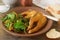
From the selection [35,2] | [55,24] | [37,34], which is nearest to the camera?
[37,34]

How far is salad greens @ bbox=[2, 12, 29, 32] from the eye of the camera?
720 millimetres

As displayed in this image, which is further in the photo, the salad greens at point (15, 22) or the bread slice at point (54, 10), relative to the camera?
the bread slice at point (54, 10)

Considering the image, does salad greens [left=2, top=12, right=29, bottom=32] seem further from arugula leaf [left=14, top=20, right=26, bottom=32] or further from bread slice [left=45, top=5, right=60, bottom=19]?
bread slice [left=45, top=5, right=60, bottom=19]

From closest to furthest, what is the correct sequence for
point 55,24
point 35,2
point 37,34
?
point 37,34 < point 55,24 < point 35,2

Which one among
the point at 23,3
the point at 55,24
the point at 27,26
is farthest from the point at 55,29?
the point at 23,3

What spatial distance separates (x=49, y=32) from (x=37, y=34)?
8 centimetres

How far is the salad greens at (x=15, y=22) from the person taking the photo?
72cm

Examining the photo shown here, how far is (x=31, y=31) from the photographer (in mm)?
718

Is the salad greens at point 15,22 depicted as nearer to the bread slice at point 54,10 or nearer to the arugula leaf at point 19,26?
the arugula leaf at point 19,26

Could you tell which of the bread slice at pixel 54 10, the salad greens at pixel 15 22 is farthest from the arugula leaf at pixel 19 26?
the bread slice at pixel 54 10

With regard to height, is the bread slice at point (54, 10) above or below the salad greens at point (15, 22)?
below

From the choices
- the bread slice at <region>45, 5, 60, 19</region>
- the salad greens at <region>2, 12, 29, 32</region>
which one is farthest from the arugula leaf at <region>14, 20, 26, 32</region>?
the bread slice at <region>45, 5, 60, 19</region>

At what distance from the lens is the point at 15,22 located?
2.45ft

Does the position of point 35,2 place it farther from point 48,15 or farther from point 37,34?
point 37,34
